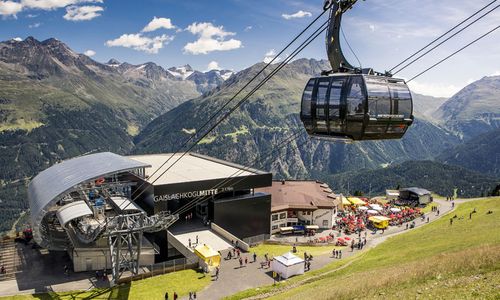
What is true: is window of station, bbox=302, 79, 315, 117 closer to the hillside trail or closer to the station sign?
the hillside trail

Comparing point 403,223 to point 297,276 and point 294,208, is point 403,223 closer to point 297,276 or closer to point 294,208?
point 294,208

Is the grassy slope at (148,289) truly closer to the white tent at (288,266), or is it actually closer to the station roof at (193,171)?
the white tent at (288,266)

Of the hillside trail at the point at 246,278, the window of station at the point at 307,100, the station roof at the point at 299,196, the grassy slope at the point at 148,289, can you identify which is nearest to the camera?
the window of station at the point at 307,100

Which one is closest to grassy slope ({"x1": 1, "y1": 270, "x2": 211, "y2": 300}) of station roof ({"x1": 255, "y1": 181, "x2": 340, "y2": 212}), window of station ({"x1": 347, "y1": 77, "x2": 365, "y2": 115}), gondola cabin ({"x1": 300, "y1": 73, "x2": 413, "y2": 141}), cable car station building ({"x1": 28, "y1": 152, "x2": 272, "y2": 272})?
cable car station building ({"x1": 28, "y1": 152, "x2": 272, "y2": 272})

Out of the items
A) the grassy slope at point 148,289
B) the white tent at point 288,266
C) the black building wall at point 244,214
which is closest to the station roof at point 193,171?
the black building wall at point 244,214

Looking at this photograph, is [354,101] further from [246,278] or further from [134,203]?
[134,203]

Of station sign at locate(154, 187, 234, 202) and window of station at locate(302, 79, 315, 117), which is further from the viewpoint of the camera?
station sign at locate(154, 187, 234, 202)

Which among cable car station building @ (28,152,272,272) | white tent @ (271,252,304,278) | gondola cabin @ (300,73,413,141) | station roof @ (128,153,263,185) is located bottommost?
white tent @ (271,252,304,278)

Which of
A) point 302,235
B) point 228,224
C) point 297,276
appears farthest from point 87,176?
point 302,235
